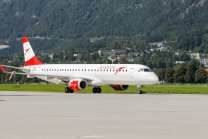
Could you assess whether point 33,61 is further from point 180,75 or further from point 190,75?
point 180,75

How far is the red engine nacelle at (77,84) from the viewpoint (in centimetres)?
5314

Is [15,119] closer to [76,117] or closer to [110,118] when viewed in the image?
[76,117]

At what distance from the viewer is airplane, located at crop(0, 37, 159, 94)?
166ft

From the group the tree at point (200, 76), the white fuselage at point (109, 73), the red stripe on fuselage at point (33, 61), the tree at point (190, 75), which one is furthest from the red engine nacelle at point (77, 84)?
the tree at point (200, 76)

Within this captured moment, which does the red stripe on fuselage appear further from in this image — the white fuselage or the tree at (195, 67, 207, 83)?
the tree at (195, 67, 207, 83)

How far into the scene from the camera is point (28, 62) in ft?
214

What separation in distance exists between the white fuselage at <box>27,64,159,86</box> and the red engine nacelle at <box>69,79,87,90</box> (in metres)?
0.99

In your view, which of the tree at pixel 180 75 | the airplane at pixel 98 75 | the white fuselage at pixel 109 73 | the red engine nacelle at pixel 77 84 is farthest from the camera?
the tree at pixel 180 75

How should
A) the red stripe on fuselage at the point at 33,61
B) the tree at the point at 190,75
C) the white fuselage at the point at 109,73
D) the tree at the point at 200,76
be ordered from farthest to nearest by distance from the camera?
the tree at the point at 200,76 → the tree at the point at 190,75 → the red stripe on fuselage at the point at 33,61 → the white fuselage at the point at 109,73

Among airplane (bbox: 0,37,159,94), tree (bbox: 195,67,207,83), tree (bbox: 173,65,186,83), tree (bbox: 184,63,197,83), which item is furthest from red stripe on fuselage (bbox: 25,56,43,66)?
tree (bbox: 173,65,186,83)

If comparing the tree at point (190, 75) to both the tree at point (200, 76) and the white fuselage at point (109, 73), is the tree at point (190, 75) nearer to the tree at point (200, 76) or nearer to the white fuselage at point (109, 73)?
the tree at point (200, 76)

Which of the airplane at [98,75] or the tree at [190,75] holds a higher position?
the tree at [190,75]

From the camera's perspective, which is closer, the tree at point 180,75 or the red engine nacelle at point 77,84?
the red engine nacelle at point 77,84

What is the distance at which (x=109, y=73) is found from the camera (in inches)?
2103
